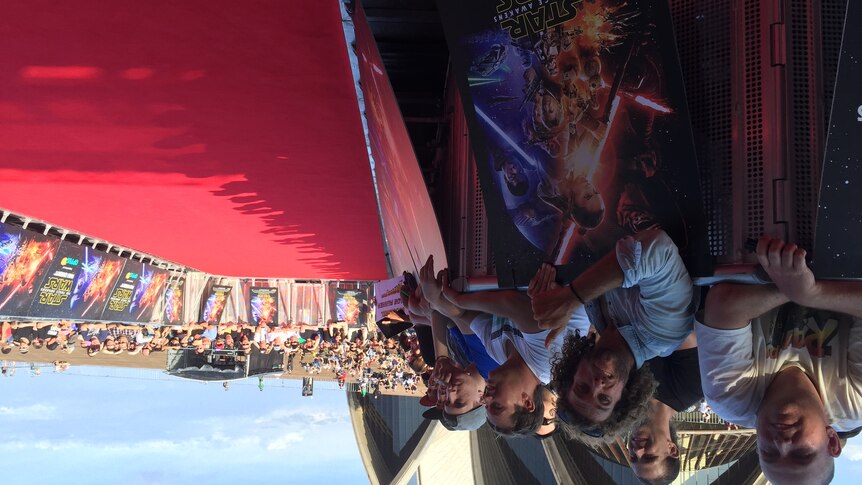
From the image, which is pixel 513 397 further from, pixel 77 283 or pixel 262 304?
pixel 262 304

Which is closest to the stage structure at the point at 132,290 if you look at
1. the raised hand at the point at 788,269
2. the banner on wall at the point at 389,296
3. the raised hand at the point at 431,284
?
the banner on wall at the point at 389,296

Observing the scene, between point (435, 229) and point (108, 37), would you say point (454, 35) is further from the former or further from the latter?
point (108, 37)

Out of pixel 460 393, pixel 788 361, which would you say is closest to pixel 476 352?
pixel 460 393

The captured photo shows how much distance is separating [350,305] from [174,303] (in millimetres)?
3491

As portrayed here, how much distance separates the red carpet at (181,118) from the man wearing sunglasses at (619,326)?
2.36 m

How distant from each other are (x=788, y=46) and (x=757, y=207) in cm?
61

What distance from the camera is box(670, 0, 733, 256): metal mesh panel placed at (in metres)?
2.62

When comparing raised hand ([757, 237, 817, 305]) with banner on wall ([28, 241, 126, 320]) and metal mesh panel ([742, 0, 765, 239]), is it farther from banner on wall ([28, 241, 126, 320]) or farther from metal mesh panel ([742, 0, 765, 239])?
banner on wall ([28, 241, 126, 320])

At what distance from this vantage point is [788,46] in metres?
2.52

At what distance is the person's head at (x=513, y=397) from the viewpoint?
3.78 meters

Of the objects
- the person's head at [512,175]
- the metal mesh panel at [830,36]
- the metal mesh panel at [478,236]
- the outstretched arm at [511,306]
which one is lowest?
the outstretched arm at [511,306]

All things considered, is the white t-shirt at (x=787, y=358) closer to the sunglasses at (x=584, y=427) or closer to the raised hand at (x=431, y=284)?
the sunglasses at (x=584, y=427)

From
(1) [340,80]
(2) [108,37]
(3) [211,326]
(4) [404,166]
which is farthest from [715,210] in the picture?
(3) [211,326]

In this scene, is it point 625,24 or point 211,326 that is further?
point 211,326
